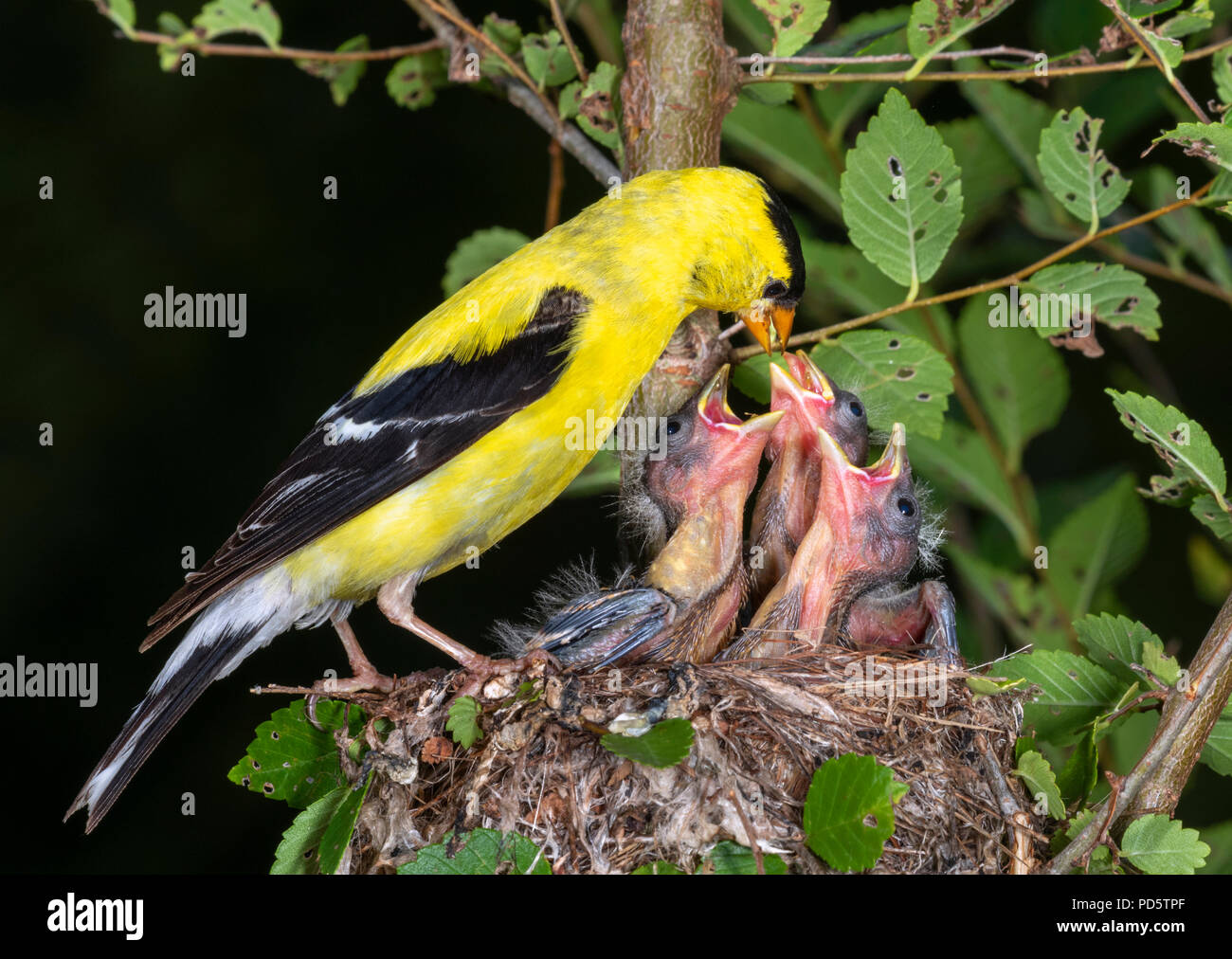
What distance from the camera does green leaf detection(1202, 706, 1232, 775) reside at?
1929mm

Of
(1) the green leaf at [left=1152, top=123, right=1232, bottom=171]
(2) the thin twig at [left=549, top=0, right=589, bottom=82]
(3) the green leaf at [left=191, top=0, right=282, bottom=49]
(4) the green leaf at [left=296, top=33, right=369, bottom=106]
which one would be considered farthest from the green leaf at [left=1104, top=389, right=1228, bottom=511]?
(4) the green leaf at [left=296, top=33, right=369, bottom=106]

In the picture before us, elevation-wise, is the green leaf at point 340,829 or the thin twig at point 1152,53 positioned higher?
the thin twig at point 1152,53

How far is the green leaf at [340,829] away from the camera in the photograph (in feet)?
6.11

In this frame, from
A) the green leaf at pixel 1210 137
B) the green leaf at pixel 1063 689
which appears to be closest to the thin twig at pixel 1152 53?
the green leaf at pixel 1210 137

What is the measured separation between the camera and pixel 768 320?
2.50 metres

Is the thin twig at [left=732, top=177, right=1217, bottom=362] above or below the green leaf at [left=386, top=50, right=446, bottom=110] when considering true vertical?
below

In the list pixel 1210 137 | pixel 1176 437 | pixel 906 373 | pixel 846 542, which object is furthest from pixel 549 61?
pixel 1176 437

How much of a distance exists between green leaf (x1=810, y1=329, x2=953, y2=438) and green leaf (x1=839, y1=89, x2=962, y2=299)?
4.5 inches

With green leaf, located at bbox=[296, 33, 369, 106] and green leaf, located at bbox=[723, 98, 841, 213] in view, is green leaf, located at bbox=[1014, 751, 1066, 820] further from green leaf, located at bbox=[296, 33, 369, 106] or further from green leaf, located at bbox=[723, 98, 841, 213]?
green leaf, located at bbox=[296, 33, 369, 106]

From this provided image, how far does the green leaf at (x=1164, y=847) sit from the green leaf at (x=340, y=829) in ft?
3.82

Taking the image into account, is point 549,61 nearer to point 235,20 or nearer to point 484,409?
point 235,20

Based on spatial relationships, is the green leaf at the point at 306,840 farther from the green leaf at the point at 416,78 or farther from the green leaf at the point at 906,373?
the green leaf at the point at 416,78
